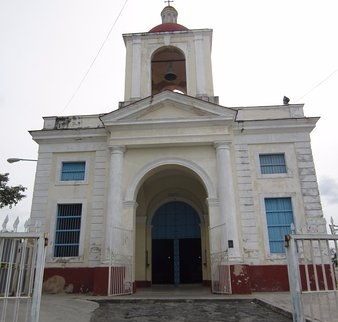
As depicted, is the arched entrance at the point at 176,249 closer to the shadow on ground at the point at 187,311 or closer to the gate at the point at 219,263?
the gate at the point at 219,263

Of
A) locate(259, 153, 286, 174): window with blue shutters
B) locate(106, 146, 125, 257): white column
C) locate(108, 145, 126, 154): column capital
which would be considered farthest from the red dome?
locate(259, 153, 286, 174): window with blue shutters

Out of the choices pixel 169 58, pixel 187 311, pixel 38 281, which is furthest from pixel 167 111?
pixel 38 281

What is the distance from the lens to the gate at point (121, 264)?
33.5 feet

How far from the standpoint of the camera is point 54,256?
38.4 feet

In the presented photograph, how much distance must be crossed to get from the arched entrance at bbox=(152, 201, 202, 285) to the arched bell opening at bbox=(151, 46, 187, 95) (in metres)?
5.86

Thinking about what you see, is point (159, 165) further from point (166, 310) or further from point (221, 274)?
point (166, 310)

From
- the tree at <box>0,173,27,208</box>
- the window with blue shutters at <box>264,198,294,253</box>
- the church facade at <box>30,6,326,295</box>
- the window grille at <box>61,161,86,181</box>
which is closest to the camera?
the church facade at <box>30,6,326,295</box>

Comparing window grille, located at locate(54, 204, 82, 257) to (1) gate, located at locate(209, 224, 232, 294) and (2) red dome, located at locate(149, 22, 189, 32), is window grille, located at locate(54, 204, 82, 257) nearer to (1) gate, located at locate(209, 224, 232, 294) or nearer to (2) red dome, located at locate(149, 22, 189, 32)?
(1) gate, located at locate(209, 224, 232, 294)

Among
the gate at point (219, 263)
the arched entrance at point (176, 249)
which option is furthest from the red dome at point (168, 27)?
the gate at point (219, 263)

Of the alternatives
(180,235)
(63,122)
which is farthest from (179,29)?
(180,235)

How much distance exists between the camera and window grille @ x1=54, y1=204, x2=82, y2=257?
1177 centimetres

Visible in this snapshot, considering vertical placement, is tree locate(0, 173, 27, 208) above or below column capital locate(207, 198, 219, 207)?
above

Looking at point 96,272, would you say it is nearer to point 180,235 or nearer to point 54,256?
point 54,256

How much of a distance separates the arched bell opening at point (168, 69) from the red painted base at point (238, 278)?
8.39 metres
